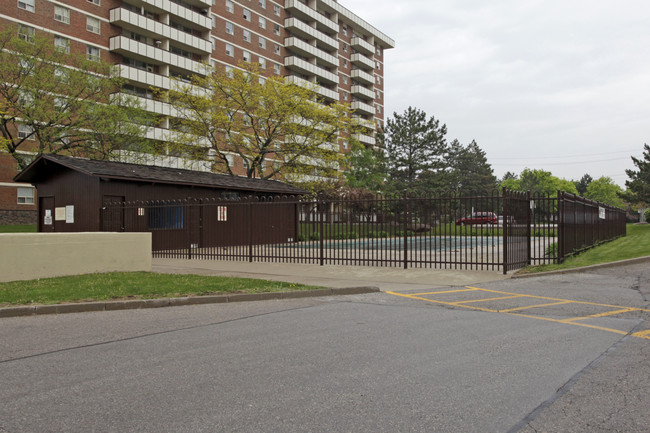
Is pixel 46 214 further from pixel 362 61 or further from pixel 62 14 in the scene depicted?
pixel 362 61

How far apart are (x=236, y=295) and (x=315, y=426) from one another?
6296 millimetres

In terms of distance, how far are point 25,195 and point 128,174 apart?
24708 mm

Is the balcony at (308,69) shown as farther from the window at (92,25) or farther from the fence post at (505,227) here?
the fence post at (505,227)

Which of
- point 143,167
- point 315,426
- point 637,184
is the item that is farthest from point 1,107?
point 637,184

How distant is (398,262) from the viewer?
15734 millimetres

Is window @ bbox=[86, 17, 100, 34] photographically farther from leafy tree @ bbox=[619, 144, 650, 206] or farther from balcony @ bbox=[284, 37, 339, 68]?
leafy tree @ bbox=[619, 144, 650, 206]

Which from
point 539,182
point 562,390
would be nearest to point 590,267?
point 562,390

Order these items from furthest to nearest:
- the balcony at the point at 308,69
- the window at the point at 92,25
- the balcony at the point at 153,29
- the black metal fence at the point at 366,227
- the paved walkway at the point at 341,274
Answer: the balcony at the point at 308,69 < the balcony at the point at 153,29 < the window at the point at 92,25 < the black metal fence at the point at 366,227 < the paved walkway at the point at 341,274

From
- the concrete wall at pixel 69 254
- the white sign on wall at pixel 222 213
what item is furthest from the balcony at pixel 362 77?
the concrete wall at pixel 69 254

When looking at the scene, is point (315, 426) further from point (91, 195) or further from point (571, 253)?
point (91, 195)

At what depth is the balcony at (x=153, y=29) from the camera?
148ft

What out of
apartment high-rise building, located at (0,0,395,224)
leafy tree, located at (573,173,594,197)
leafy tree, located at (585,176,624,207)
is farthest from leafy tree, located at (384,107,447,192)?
leafy tree, located at (573,173,594,197)

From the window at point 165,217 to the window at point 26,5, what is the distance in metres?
30.0

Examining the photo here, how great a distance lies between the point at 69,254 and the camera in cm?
1302
